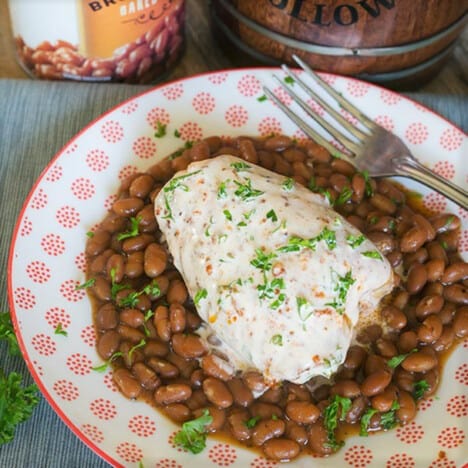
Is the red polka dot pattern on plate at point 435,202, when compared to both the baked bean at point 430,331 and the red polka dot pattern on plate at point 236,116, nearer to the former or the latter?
the baked bean at point 430,331

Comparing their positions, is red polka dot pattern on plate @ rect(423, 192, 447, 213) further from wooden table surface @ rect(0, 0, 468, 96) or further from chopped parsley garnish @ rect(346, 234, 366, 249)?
wooden table surface @ rect(0, 0, 468, 96)

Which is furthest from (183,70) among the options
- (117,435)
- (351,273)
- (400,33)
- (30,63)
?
(117,435)

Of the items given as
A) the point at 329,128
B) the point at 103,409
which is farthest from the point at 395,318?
the point at 103,409

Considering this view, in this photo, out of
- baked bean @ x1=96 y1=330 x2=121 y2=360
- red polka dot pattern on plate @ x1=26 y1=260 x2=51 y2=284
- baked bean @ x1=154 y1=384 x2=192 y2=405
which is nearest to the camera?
baked bean @ x1=154 y1=384 x2=192 y2=405

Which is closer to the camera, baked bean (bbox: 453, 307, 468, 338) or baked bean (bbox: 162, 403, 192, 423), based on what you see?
baked bean (bbox: 162, 403, 192, 423)

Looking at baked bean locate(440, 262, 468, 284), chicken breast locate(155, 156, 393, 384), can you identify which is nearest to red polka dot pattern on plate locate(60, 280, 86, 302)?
chicken breast locate(155, 156, 393, 384)

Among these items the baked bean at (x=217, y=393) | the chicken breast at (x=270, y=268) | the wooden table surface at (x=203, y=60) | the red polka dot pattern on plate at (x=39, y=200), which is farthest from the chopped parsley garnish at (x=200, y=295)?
the wooden table surface at (x=203, y=60)
